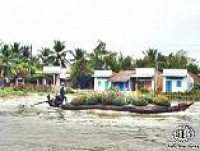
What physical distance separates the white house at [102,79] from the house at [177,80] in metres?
5.39

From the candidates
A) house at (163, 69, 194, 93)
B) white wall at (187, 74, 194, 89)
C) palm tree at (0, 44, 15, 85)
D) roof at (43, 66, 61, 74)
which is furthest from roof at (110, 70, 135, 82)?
palm tree at (0, 44, 15, 85)

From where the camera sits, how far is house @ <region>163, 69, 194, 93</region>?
42750mm

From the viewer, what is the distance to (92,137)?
50.3 ft

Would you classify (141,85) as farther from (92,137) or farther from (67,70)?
(92,137)

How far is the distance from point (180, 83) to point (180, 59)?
742 cm

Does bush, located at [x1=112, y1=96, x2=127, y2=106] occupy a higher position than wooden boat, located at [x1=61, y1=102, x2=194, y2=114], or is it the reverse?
bush, located at [x1=112, y1=96, x2=127, y2=106]

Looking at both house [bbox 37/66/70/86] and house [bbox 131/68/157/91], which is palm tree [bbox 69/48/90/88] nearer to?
house [bbox 37/66/70/86]

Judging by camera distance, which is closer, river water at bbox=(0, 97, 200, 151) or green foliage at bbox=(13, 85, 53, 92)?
river water at bbox=(0, 97, 200, 151)

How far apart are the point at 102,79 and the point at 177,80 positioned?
715 cm

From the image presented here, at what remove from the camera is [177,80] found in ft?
142

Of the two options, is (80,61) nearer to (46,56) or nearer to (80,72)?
(80,72)

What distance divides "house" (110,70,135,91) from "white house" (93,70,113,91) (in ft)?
2.07

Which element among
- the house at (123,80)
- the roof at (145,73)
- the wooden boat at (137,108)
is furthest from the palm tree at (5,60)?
the wooden boat at (137,108)

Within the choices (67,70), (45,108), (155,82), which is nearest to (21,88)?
(67,70)
